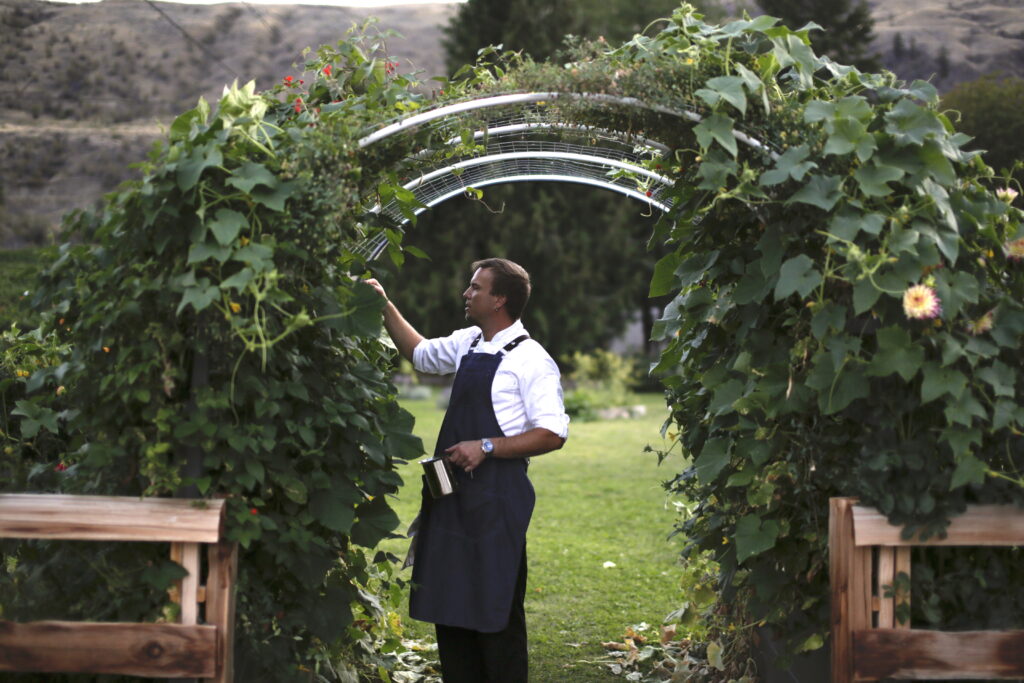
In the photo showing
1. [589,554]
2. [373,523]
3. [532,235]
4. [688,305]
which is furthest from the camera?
[532,235]

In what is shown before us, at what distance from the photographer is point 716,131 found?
2.61 metres

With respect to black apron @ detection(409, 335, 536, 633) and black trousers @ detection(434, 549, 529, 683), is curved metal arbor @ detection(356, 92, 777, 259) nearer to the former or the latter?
black apron @ detection(409, 335, 536, 633)

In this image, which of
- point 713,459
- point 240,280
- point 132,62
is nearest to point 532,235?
point 132,62

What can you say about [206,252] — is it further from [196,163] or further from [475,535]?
[475,535]

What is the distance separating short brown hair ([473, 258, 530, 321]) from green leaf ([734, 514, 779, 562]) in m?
1.14

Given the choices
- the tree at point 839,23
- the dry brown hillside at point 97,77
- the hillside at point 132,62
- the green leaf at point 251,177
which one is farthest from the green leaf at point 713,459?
the tree at point 839,23

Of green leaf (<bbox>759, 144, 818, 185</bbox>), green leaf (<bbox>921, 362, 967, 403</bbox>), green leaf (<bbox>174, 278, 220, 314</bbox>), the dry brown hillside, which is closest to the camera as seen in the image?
green leaf (<bbox>174, 278, 220, 314</bbox>)

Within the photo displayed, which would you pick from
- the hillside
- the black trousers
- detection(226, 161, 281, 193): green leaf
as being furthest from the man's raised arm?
the hillside

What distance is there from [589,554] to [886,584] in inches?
158

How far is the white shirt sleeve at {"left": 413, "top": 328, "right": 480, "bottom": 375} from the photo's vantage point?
141 inches

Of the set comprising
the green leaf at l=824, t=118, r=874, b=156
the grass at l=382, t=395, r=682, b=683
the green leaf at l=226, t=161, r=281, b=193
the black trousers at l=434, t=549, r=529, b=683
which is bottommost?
the grass at l=382, t=395, r=682, b=683

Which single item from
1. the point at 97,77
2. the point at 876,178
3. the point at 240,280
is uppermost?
the point at 97,77

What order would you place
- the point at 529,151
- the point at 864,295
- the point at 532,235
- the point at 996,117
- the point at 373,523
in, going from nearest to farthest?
the point at 864,295, the point at 373,523, the point at 529,151, the point at 996,117, the point at 532,235

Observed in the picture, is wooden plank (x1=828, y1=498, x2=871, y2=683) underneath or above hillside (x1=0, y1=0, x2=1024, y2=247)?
underneath
